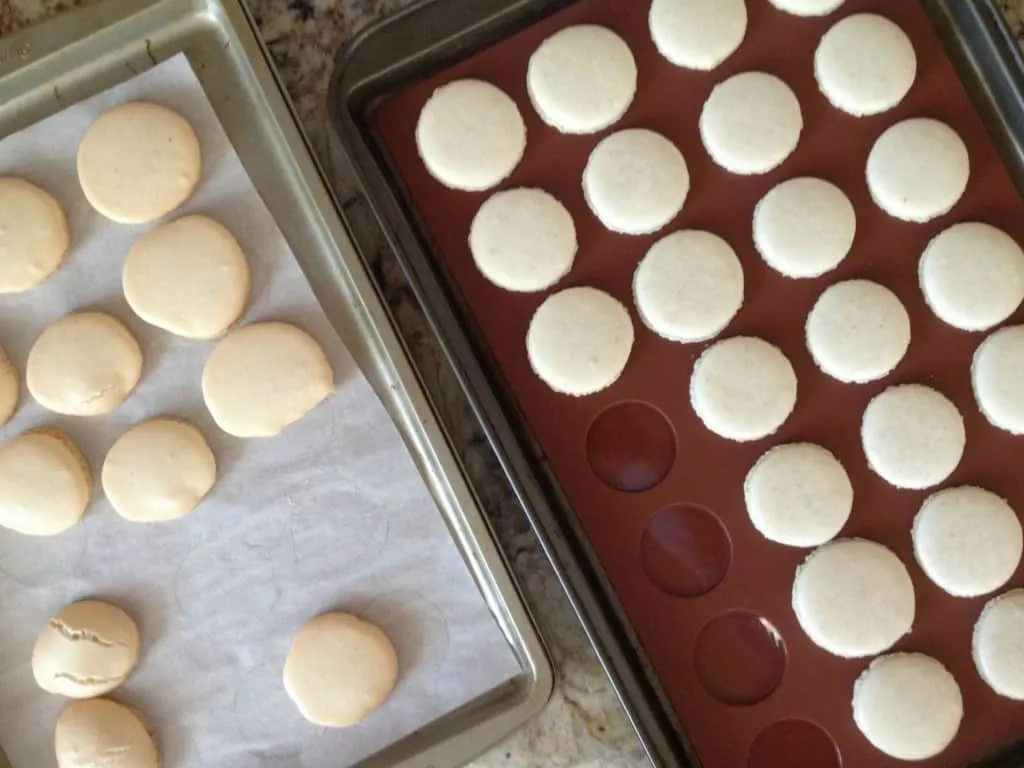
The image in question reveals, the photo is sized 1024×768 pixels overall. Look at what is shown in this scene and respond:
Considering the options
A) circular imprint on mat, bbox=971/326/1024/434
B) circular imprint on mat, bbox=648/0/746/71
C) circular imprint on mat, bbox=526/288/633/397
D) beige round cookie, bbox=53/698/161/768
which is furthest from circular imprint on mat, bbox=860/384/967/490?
beige round cookie, bbox=53/698/161/768

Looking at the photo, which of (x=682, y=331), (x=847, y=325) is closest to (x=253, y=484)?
(x=682, y=331)

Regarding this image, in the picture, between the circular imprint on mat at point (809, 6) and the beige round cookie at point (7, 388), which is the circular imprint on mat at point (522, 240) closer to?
the circular imprint on mat at point (809, 6)

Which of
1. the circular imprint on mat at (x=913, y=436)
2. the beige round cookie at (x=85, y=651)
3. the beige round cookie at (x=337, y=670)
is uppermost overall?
the beige round cookie at (x=85, y=651)

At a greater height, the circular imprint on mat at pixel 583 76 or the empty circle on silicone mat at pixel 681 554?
the circular imprint on mat at pixel 583 76

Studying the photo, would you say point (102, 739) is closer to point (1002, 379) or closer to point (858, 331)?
point (858, 331)

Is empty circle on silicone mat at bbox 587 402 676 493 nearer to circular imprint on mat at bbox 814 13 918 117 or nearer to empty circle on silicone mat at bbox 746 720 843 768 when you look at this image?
empty circle on silicone mat at bbox 746 720 843 768

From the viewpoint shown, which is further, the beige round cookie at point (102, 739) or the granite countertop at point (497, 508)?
the granite countertop at point (497, 508)

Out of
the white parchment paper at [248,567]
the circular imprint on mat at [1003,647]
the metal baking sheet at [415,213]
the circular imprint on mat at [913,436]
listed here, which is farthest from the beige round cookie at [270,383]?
the circular imprint on mat at [1003,647]
